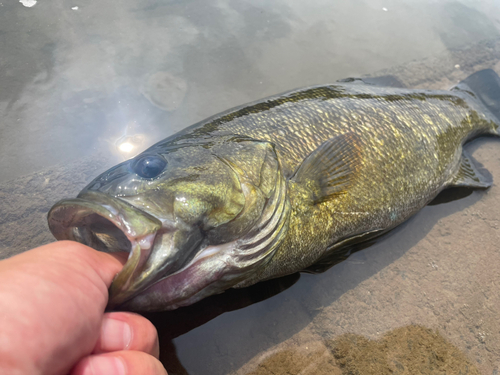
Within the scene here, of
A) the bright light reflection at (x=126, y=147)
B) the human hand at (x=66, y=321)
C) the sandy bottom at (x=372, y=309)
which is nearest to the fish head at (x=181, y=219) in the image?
the human hand at (x=66, y=321)

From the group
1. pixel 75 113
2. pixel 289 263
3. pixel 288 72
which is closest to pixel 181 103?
pixel 75 113

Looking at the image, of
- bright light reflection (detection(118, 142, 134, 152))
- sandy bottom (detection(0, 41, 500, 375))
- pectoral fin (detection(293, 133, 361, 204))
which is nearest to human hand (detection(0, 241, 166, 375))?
sandy bottom (detection(0, 41, 500, 375))

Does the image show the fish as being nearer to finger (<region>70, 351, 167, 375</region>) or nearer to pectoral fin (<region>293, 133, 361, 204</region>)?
pectoral fin (<region>293, 133, 361, 204</region>)

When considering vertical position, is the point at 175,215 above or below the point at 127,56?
above

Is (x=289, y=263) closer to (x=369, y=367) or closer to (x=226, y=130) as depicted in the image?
(x=369, y=367)

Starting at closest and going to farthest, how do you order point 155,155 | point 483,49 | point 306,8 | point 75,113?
point 155,155
point 75,113
point 483,49
point 306,8

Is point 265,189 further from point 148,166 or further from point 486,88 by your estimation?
point 486,88

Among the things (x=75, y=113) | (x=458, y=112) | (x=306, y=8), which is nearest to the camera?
(x=458, y=112)

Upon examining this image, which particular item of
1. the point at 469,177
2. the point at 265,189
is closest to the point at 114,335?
the point at 265,189
